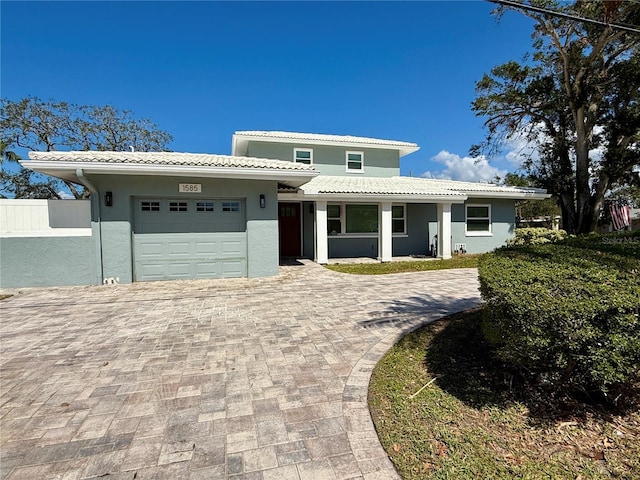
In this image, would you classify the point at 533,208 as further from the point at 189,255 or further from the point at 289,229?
the point at 189,255

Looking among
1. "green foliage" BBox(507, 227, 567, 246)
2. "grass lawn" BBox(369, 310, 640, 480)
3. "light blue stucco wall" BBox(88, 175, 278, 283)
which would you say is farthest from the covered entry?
"green foliage" BBox(507, 227, 567, 246)

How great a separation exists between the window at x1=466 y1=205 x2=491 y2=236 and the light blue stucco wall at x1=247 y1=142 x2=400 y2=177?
424 centimetres

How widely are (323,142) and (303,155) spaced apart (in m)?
1.16

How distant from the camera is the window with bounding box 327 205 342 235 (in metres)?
13.4

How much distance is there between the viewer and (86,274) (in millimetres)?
8188

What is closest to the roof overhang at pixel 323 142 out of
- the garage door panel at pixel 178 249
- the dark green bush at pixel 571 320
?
the garage door panel at pixel 178 249

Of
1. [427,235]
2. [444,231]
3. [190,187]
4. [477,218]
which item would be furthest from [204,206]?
[477,218]

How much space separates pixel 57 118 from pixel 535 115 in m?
32.2

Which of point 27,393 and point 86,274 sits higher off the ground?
point 86,274

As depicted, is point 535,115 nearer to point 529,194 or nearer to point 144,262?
point 529,194

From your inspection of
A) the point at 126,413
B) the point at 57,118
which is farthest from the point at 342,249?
the point at 57,118

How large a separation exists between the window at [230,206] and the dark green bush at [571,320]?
24.8ft

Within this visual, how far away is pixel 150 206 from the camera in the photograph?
28.1 ft

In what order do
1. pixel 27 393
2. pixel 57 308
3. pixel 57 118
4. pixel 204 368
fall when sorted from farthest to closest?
pixel 57 118 < pixel 57 308 < pixel 204 368 < pixel 27 393
